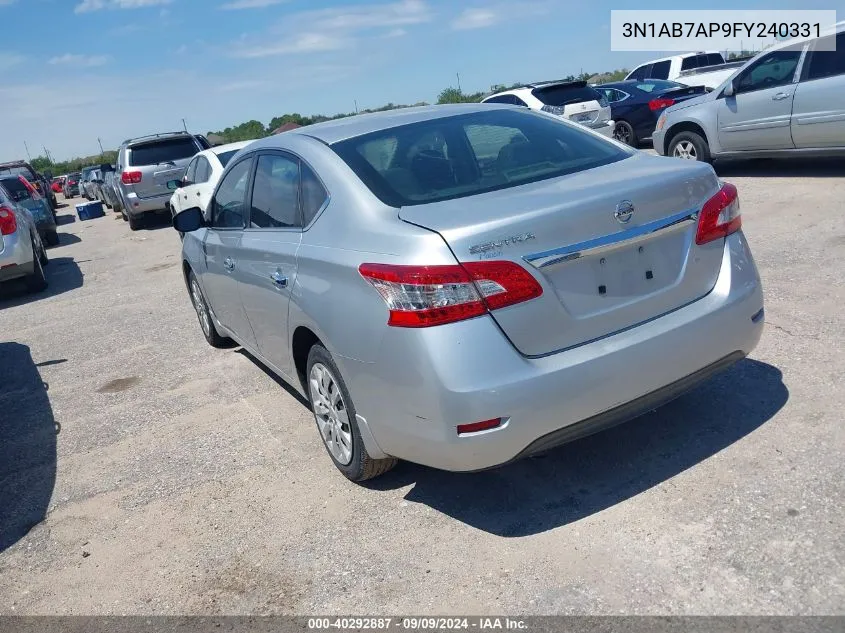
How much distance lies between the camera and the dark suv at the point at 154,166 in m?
16.9

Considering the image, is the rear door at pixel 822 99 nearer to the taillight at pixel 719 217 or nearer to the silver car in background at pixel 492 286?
the silver car in background at pixel 492 286

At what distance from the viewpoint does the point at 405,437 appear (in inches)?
130

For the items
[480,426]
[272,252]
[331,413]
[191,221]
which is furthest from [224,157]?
[480,426]

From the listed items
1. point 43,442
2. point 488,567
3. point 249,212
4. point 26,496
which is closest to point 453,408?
point 488,567

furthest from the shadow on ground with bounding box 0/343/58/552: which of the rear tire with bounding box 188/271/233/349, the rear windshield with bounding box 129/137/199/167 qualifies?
the rear windshield with bounding box 129/137/199/167

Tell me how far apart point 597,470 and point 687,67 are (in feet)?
67.5

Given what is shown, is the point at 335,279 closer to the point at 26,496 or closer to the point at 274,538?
the point at 274,538

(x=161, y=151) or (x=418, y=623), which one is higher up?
(x=161, y=151)

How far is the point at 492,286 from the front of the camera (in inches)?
120

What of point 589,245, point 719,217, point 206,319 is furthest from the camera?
point 206,319

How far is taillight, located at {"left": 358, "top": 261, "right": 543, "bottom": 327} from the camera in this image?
3.03 metres

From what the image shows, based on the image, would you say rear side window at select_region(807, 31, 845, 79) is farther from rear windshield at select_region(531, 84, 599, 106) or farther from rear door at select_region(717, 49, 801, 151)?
rear windshield at select_region(531, 84, 599, 106)

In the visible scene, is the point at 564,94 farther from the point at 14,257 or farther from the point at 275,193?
the point at 275,193

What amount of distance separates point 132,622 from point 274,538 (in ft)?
2.32
